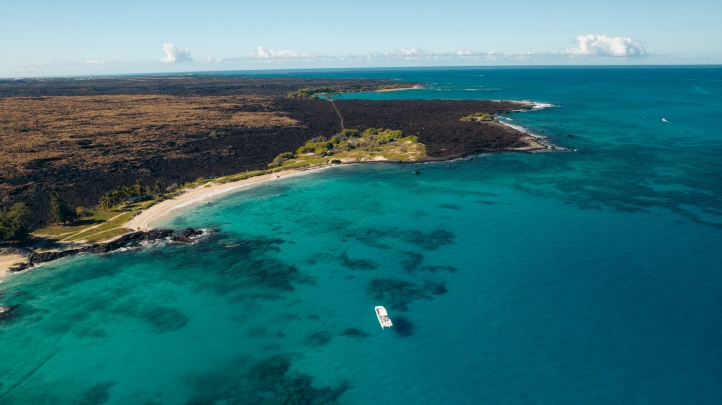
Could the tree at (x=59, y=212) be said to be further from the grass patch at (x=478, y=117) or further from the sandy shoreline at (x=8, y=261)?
the grass patch at (x=478, y=117)

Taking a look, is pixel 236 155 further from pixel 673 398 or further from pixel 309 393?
pixel 673 398

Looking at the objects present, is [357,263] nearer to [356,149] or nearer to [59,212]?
[59,212]

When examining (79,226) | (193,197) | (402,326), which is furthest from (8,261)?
(402,326)

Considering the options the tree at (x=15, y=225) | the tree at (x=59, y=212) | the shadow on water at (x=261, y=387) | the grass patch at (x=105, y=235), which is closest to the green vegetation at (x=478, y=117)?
the grass patch at (x=105, y=235)

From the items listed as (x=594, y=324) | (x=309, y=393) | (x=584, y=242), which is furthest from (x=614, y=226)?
(x=309, y=393)

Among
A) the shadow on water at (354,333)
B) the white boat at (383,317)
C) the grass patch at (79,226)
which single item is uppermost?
the grass patch at (79,226)

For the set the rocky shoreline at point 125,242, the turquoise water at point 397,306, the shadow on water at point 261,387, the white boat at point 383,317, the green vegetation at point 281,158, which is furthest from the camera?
the green vegetation at point 281,158
